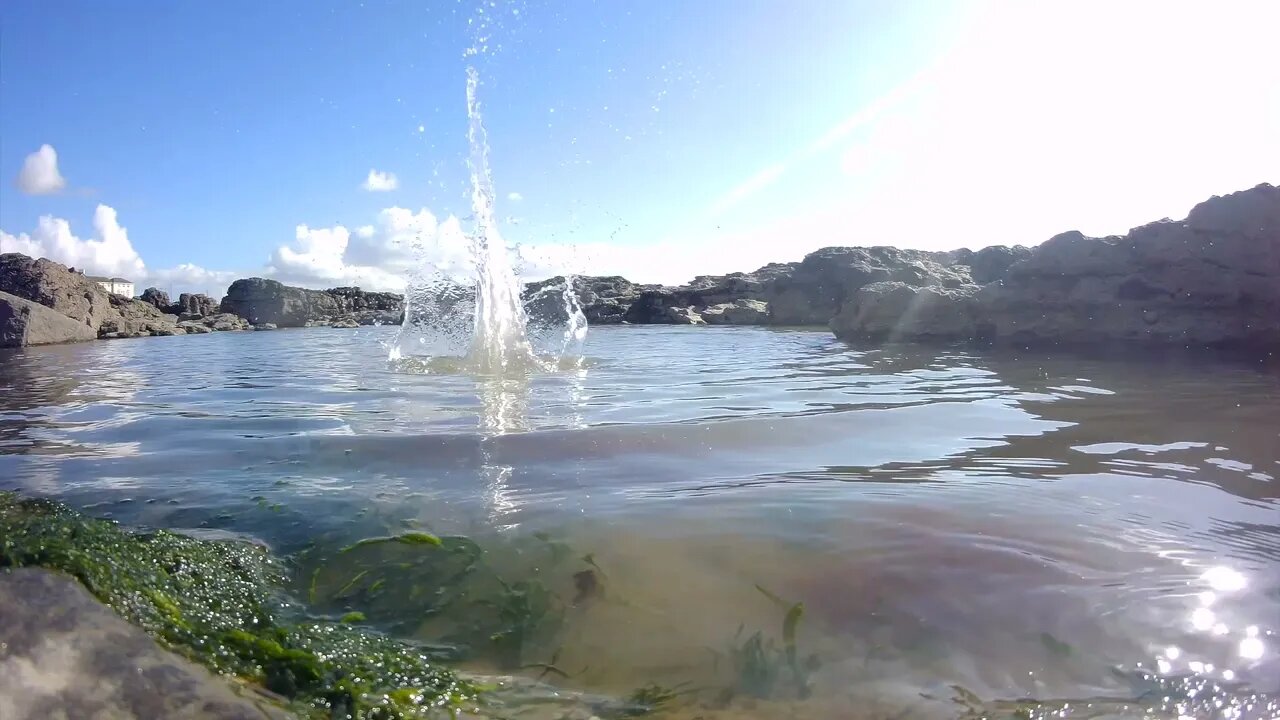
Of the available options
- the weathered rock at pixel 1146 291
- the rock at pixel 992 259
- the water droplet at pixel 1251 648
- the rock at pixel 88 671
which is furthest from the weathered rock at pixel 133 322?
the rock at pixel 992 259

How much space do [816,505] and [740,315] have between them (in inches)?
1247

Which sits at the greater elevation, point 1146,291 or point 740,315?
point 1146,291

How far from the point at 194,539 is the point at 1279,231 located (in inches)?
559

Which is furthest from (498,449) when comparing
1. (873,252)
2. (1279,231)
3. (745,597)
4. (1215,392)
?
(873,252)

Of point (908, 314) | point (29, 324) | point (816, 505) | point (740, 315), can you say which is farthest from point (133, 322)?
point (816, 505)

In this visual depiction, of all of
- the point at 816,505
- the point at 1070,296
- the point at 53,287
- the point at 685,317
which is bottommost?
the point at 816,505

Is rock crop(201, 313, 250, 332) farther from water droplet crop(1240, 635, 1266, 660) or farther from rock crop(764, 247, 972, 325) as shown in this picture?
water droplet crop(1240, 635, 1266, 660)

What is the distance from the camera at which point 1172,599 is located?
2139 mm

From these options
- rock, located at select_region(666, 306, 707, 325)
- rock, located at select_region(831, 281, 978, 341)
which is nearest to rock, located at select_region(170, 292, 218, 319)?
rock, located at select_region(666, 306, 707, 325)

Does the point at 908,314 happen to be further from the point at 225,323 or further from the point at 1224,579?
the point at 225,323

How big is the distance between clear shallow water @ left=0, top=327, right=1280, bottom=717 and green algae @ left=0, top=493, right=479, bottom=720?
34cm

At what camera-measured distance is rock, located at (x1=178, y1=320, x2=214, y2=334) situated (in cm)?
2938

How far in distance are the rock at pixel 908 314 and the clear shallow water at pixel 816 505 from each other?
7.78 meters

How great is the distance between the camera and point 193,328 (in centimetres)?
3003
